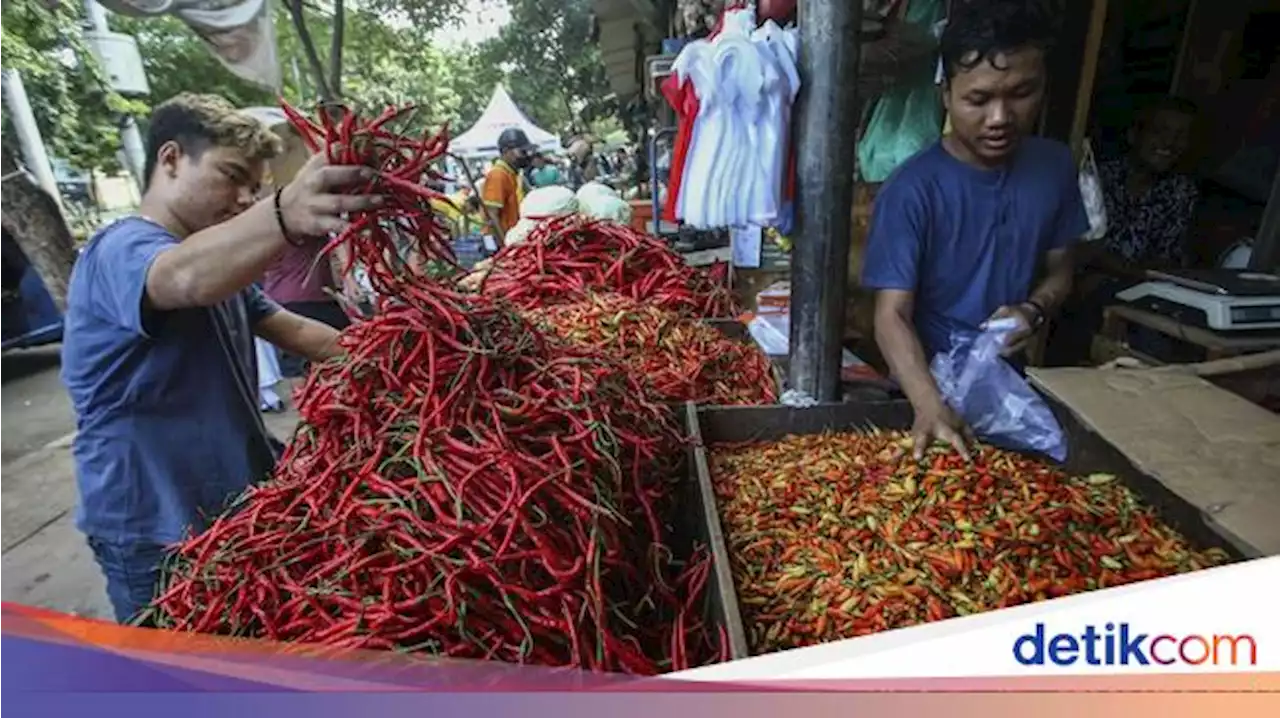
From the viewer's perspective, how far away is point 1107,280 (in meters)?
4.11

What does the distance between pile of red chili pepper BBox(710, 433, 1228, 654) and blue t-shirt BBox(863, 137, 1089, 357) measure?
563 millimetres

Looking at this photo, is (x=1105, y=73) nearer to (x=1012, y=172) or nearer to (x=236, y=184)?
(x=1012, y=172)

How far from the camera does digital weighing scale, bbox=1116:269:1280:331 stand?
2766mm

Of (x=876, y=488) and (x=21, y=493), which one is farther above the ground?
(x=876, y=488)

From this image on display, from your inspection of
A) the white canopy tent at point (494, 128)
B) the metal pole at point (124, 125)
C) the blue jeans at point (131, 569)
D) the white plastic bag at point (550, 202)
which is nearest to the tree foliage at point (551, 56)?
the white canopy tent at point (494, 128)

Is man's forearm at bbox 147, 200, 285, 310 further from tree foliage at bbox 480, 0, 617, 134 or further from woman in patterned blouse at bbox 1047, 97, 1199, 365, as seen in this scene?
tree foliage at bbox 480, 0, 617, 134

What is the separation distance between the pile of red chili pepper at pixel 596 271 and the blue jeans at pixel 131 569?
145 cm

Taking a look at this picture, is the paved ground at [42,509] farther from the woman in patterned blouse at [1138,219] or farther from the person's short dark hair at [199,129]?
the woman in patterned blouse at [1138,219]

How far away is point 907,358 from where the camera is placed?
202 cm

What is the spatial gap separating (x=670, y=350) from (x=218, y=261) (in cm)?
145

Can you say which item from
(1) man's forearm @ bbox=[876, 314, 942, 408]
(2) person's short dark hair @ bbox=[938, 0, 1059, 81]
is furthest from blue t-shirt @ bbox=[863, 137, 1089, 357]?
(2) person's short dark hair @ bbox=[938, 0, 1059, 81]

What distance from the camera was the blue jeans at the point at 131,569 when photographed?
198 cm

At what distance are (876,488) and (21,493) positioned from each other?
5.64 meters

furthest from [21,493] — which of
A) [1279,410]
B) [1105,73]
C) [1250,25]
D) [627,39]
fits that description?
[627,39]
